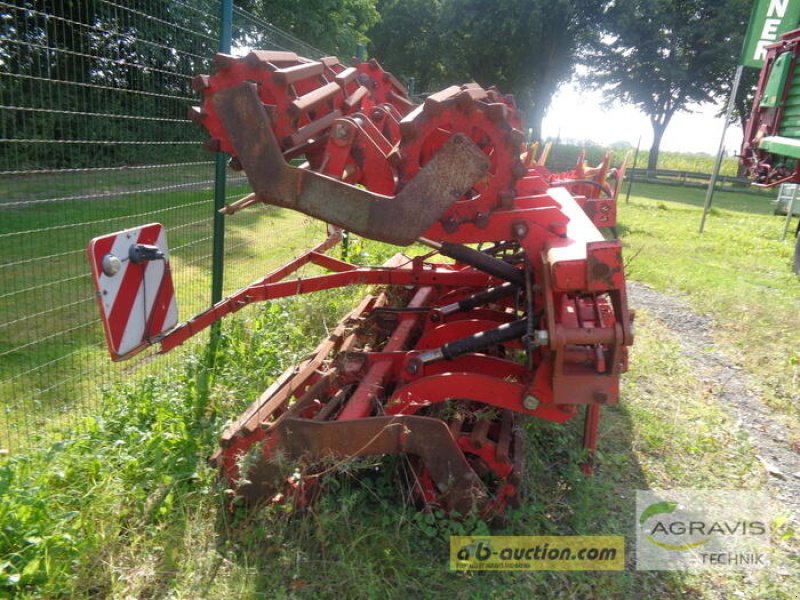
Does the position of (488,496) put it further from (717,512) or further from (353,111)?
(353,111)

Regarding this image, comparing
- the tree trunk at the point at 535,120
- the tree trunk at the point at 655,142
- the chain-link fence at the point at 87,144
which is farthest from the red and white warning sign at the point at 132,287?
the tree trunk at the point at 655,142

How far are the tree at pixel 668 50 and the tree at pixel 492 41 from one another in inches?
67.9

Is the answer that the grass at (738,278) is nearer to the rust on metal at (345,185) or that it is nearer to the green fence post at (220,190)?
the rust on metal at (345,185)

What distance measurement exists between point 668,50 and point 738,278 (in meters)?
30.8

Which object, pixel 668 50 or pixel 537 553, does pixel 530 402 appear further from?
pixel 668 50

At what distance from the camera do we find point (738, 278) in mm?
7895

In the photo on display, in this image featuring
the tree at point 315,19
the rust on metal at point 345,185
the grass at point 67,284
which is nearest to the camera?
the rust on metal at point 345,185

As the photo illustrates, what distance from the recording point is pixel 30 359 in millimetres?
3869

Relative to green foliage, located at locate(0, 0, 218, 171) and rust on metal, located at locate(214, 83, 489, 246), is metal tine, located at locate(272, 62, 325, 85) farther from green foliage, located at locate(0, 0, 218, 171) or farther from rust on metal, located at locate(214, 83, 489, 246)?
green foliage, located at locate(0, 0, 218, 171)

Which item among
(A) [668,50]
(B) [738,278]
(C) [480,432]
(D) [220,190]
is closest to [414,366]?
(C) [480,432]

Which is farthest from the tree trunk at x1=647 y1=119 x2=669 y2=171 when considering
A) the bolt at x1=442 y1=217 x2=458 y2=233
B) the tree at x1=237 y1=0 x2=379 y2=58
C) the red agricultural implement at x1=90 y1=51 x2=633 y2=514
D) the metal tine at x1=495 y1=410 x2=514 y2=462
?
the bolt at x1=442 y1=217 x2=458 y2=233

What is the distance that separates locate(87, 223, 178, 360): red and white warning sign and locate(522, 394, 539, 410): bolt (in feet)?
5.93

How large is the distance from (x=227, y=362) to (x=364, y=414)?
67.2 inches

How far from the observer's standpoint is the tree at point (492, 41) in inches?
1222
